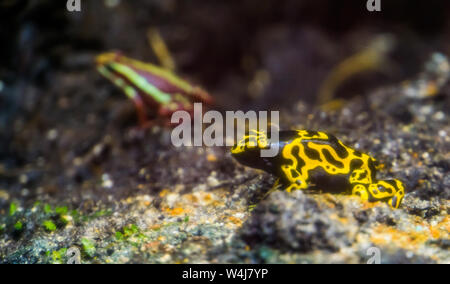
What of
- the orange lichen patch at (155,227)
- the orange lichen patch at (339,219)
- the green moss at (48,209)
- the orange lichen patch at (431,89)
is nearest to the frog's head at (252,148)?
the orange lichen patch at (339,219)

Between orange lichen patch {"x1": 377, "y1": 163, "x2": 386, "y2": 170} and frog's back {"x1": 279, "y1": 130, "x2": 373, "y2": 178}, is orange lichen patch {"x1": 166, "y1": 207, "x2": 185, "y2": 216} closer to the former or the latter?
frog's back {"x1": 279, "y1": 130, "x2": 373, "y2": 178}

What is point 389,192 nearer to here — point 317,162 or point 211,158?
point 317,162

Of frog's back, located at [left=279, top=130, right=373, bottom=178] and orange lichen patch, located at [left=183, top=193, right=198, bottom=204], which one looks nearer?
frog's back, located at [left=279, top=130, right=373, bottom=178]

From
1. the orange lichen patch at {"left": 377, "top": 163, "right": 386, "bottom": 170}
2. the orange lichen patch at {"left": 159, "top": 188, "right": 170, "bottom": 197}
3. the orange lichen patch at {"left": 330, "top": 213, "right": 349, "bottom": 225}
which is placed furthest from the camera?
the orange lichen patch at {"left": 159, "top": 188, "right": 170, "bottom": 197}

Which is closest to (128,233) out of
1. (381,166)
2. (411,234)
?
(411,234)

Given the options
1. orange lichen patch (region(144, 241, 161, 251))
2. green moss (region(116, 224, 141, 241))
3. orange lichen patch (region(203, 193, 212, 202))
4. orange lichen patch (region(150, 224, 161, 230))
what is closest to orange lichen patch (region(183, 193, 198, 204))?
orange lichen patch (region(203, 193, 212, 202))
